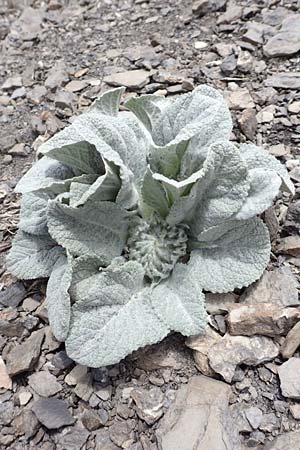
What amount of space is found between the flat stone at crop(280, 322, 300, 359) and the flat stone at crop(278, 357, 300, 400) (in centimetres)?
2

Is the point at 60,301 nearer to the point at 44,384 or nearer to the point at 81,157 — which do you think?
the point at 44,384

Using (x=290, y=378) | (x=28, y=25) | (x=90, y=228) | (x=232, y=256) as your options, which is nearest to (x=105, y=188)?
(x=90, y=228)

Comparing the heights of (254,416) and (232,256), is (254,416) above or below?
below

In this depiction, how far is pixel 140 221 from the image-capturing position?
1.96 m

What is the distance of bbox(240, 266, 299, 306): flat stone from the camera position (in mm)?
1841

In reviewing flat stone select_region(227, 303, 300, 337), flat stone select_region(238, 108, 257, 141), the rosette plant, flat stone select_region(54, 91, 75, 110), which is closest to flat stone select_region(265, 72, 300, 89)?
flat stone select_region(238, 108, 257, 141)

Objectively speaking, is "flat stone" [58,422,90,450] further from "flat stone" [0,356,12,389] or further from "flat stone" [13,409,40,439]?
"flat stone" [0,356,12,389]

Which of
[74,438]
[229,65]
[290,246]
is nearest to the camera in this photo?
[74,438]

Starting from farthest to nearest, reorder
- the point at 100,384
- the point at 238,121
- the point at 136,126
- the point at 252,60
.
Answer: the point at 252,60
the point at 238,121
the point at 136,126
the point at 100,384

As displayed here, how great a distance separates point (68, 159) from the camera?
1.89 meters

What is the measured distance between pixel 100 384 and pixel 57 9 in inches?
94.9

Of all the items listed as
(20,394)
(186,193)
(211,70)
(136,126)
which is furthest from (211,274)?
(211,70)

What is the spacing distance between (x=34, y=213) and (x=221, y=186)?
646mm

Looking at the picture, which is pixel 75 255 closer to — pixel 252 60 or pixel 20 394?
pixel 20 394
